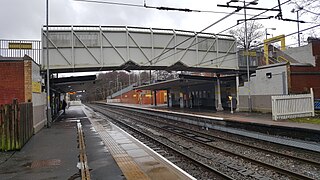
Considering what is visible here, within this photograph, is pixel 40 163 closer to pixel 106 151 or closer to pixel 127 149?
pixel 106 151

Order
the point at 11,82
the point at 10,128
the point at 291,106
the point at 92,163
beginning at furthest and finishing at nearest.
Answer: the point at 291,106
the point at 11,82
the point at 10,128
the point at 92,163

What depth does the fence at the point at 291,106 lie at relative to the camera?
55.3ft

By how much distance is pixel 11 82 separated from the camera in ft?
45.8

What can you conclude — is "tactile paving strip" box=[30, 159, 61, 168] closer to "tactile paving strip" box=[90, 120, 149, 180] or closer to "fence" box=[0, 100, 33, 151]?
"tactile paving strip" box=[90, 120, 149, 180]

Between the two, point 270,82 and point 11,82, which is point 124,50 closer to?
point 11,82

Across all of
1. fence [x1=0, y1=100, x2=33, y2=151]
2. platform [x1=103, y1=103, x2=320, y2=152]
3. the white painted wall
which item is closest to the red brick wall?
fence [x1=0, y1=100, x2=33, y2=151]

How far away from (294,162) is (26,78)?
12.7 meters

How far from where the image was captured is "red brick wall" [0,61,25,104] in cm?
1377

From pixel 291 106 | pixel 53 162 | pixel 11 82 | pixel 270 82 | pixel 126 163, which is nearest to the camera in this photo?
pixel 126 163

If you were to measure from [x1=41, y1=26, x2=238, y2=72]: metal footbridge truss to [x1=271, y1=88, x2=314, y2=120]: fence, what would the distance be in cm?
711

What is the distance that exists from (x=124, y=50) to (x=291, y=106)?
13.2 meters

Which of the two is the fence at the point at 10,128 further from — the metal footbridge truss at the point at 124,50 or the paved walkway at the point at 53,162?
the metal footbridge truss at the point at 124,50

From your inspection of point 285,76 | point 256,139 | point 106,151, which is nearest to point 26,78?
point 106,151

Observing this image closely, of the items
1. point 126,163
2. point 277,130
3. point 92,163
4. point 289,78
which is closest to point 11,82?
point 92,163
